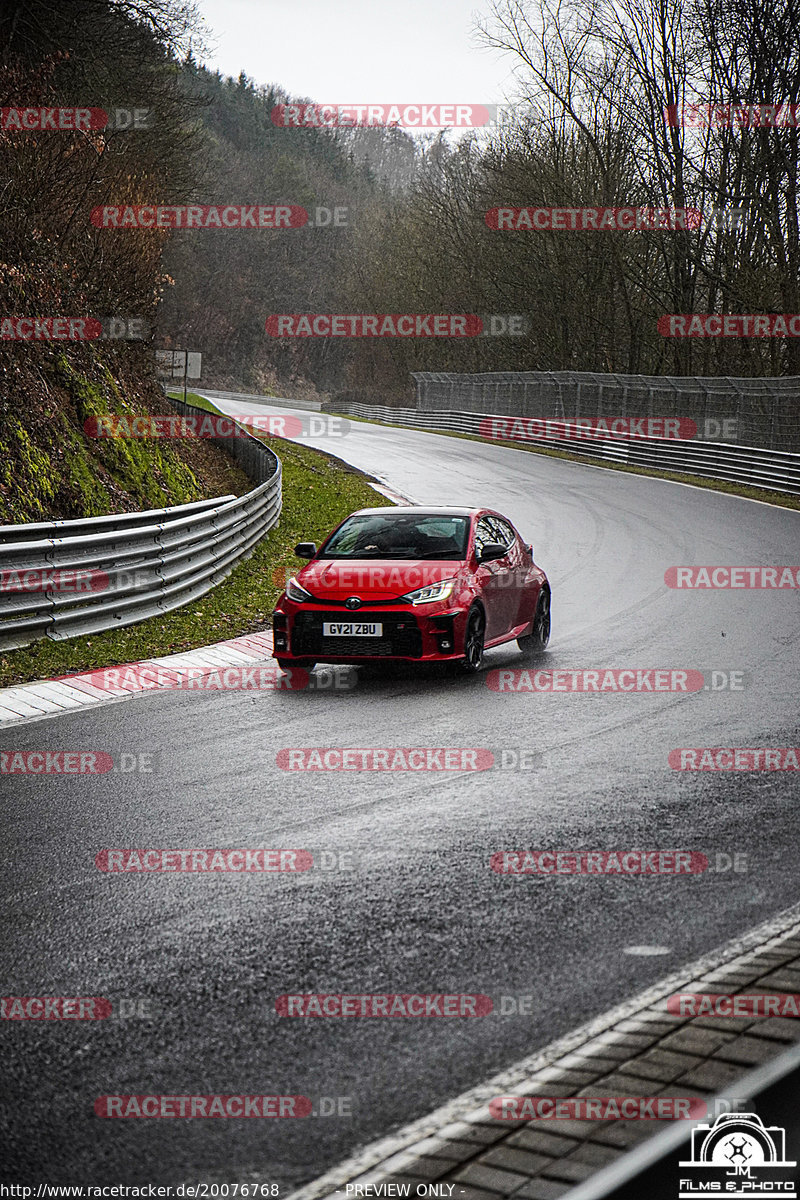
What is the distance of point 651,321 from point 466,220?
1630cm

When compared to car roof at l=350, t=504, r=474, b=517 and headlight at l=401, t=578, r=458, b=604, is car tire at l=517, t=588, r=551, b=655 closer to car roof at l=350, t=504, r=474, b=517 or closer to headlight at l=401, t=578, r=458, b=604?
car roof at l=350, t=504, r=474, b=517

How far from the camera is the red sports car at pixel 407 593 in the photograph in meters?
10.5

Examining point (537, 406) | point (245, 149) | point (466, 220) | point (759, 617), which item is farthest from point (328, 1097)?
point (245, 149)

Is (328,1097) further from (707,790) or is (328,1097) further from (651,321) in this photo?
(651,321)

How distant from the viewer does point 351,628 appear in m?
10.5

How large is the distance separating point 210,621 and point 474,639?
12.5 feet

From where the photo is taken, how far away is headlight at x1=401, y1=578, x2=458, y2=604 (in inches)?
416

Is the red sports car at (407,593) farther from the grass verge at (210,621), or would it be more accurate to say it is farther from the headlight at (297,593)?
the grass verge at (210,621)

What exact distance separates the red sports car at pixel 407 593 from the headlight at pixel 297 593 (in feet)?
0.04

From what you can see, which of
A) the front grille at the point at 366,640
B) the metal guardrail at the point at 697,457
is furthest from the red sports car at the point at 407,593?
the metal guardrail at the point at 697,457

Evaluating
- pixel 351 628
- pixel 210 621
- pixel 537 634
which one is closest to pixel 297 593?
pixel 351 628

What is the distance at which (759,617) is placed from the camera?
1421 cm

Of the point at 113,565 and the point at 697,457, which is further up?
the point at 697,457

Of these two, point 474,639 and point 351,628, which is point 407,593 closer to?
point 351,628
